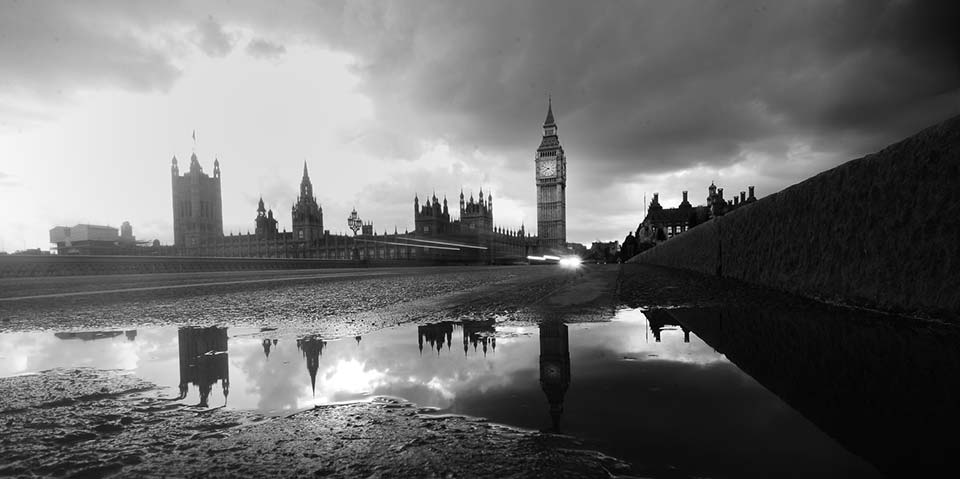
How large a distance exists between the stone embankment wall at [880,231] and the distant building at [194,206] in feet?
527

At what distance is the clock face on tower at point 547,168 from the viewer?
575 feet

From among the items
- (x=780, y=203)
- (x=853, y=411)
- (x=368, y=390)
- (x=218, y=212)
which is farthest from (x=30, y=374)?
(x=218, y=212)

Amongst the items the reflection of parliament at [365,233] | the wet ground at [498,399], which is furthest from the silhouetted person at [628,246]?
the reflection of parliament at [365,233]

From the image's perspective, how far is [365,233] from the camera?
128750 millimetres

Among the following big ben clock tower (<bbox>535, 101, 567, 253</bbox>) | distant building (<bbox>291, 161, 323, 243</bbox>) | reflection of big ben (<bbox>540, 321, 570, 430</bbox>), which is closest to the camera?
reflection of big ben (<bbox>540, 321, 570, 430</bbox>)

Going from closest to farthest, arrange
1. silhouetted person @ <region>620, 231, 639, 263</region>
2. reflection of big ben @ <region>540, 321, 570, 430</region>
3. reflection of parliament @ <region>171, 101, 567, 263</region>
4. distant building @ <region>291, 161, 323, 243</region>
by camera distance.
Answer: reflection of big ben @ <region>540, 321, 570, 430</region> < silhouetted person @ <region>620, 231, 639, 263</region> < reflection of parliament @ <region>171, 101, 567, 263</region> < distant building @ <region>291, 161, 323, 243</region>

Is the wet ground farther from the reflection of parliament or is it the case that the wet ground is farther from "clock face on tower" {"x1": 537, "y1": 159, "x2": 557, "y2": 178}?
"clock face on tower" {"x1": 537, "y1": 159, "x2": 557, "y2": 178}

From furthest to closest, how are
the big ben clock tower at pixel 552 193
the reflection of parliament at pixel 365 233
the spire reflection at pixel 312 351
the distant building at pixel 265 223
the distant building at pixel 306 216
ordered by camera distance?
the big ben clock tower at pixel 552 193, the distant building at pixel 265 223, the distant building at pixel 306 216, the reflection of parliament at pixel 365 233, the spire reflection at pixel 312 351

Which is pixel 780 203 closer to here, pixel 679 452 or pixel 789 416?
pixel 789 416

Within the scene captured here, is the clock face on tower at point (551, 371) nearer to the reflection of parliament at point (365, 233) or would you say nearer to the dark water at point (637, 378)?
the dark water at point (637, 378)

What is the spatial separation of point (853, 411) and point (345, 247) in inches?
4317

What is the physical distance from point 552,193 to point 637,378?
17250cm

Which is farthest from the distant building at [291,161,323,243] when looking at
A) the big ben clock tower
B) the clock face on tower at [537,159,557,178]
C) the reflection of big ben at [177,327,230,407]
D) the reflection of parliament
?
the reflection of big ben at [177,327,230,407]

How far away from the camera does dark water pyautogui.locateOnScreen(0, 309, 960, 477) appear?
1.21 metres
